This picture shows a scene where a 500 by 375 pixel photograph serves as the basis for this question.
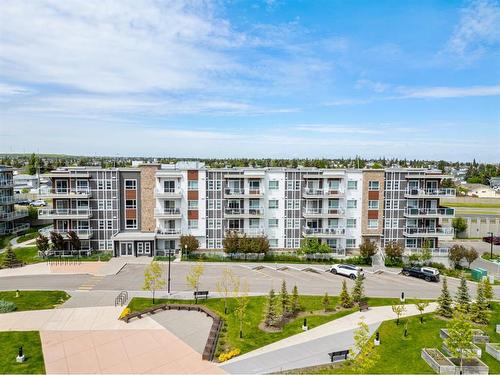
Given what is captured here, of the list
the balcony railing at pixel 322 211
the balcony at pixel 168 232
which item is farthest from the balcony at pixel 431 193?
the balcony at pixel 168 232

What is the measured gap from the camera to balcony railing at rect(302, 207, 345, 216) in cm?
4641

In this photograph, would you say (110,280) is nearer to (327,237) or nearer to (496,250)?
(327,237)

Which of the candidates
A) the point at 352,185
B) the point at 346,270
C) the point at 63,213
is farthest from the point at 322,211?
the point at 63,213

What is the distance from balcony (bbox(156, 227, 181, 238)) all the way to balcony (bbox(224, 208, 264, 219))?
6191mm

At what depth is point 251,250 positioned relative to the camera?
43469 millimetres

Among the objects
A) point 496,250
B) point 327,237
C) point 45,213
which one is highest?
point 45,213

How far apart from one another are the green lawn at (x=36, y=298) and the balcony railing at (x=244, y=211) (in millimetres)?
20224

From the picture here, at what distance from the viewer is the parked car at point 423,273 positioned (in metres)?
38.0

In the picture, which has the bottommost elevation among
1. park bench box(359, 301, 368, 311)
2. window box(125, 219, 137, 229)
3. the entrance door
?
park bench box(359, 301, 368, 311)

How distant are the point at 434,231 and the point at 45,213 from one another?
152 ft

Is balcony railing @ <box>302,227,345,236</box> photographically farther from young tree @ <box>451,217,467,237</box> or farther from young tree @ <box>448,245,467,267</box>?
young tree @ <box>451,217,467,237</box>

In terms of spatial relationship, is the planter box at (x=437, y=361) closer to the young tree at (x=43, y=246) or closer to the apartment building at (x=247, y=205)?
the apartment building at (x=247, y=205)

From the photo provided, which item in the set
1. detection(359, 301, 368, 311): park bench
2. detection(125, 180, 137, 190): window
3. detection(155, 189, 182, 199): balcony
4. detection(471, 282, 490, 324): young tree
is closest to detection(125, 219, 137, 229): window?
detection(125, 180, 137, 190): window

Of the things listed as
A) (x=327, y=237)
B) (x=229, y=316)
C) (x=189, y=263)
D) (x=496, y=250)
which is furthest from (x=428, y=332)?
(x=496, y=250)
